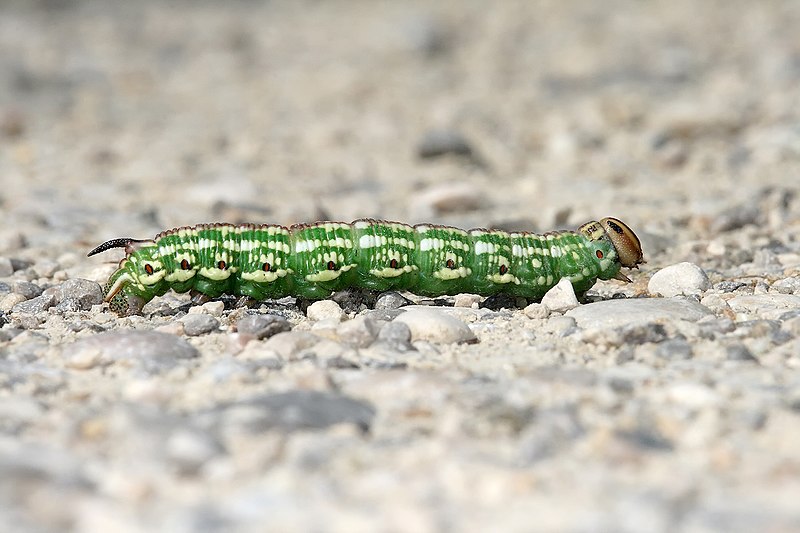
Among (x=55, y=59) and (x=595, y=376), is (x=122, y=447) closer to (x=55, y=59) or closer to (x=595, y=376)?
(x=595, y=376)

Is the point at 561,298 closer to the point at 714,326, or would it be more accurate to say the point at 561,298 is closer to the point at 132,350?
the point at 714,326

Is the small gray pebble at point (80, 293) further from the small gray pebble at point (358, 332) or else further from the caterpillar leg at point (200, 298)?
the small gray pebble at point (358, 332)

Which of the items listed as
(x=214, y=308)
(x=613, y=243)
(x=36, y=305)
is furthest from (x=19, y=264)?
(x=613, y=243)

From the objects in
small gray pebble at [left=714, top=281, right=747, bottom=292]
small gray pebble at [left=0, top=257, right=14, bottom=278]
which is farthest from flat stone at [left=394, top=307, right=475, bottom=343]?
small gray pebble at [left=0, top=257, right=14, bottom=278]

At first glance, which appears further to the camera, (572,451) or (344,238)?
(344,238)

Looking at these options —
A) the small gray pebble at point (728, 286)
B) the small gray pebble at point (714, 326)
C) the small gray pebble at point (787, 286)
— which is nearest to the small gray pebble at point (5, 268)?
the small gray pebble at point (714, 326)

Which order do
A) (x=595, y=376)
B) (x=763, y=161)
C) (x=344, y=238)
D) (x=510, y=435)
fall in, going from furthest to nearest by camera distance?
(x=763, y=161), (x=344, y=238), (x=595, y=376), (x=510, y=435)

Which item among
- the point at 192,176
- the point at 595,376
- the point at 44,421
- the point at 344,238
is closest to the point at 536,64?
the point at 192,176
